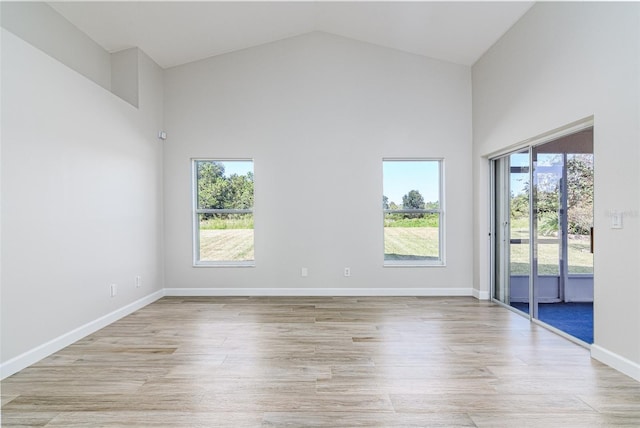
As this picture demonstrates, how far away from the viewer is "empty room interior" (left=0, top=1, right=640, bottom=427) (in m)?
2.43

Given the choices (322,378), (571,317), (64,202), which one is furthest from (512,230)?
(64,202)

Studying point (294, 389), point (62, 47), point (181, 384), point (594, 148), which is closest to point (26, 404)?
point (181, 384)

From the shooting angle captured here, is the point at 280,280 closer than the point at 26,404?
No

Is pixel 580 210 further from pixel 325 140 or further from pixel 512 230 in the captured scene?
pixel 325 140

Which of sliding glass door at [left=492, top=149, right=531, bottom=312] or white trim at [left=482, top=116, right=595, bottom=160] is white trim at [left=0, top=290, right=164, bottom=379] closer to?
sliding glass door at [left=492, top=149, right=531, bottom=312]

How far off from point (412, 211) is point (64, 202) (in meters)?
4.21

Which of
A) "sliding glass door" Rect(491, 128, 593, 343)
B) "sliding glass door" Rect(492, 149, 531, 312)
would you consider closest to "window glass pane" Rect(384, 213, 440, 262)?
"sliding glass door" Rect(492, 149, 531, 312)

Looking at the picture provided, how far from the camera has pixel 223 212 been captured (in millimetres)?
5223

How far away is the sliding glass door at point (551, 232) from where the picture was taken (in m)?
3.19

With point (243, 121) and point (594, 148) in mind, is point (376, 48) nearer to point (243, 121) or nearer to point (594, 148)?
point (243, 121)

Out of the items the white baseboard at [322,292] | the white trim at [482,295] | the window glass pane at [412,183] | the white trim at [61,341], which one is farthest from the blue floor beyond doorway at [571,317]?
the white trim at [61,341]

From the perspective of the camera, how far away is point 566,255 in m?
3.39

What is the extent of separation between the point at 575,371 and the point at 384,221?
116 inches

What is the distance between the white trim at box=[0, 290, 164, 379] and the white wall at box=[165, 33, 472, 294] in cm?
113
